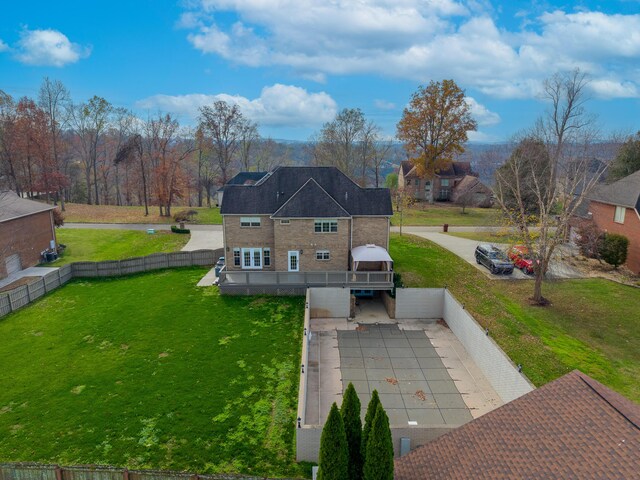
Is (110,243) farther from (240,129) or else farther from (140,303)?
(240,129)

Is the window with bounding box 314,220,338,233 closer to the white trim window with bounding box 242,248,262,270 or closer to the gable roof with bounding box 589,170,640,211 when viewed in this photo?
the white trim window with bounding box 242,248,262,270

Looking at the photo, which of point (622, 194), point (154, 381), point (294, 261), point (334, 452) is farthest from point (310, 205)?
point (622, 194)

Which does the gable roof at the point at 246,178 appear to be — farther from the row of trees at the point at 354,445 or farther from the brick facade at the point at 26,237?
the row of trees at the point at 354,445

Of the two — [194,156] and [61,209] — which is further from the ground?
[194,156]

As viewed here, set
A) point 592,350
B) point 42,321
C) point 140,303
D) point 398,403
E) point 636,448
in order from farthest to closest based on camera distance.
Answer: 1. point 140,303
2. point 42,321
3. point 592,350
4. point 398,403
5. point 636,448

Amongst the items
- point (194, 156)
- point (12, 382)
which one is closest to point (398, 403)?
point (12, 382)

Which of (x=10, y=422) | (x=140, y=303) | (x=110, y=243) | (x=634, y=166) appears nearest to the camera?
(x=10, y=422)

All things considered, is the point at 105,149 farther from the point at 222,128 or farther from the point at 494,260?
the point at 494,260
